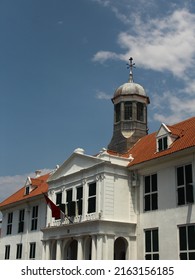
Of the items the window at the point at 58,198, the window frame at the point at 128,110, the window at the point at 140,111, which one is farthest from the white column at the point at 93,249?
the window at the point at 140,111

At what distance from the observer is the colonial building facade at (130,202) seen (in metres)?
24.6

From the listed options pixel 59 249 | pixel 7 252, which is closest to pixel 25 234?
pixel 7 252

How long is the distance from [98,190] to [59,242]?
5758mm

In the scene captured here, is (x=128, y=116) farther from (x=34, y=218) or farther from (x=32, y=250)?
(x=32, y=250)

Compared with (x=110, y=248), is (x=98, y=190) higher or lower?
higher

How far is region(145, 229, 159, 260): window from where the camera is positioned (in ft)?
84.2

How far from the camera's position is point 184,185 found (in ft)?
80.7

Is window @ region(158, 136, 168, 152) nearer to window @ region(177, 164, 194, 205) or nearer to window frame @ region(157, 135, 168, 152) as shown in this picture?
window frame @ region(157, 135, 168, 152)

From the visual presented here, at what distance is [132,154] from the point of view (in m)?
31.5

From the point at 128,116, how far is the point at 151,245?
14875 mm

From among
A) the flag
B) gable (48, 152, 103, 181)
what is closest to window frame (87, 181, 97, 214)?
gable (48, 152, 103, 181)
